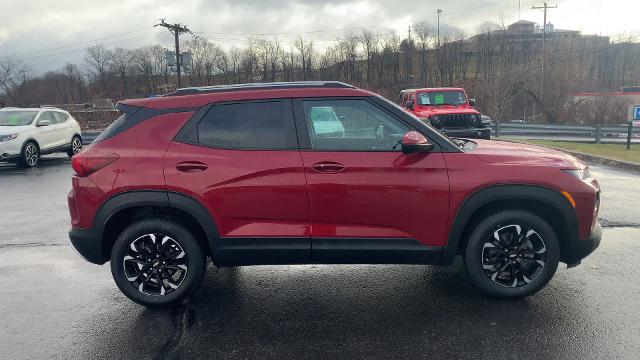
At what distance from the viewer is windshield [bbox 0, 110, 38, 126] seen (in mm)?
13633

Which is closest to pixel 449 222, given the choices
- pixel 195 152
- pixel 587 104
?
pixel 195 152

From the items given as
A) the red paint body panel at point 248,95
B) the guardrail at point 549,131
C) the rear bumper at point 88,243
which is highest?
the red paint body panel at point 248,95

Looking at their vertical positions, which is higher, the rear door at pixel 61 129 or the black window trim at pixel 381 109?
the black window trim at pixel 381 109

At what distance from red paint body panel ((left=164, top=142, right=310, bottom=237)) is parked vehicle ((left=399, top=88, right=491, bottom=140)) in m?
10.3

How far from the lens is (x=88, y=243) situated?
151 inches

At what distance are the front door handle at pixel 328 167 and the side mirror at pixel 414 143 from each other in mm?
517

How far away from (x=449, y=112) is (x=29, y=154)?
12.3 m

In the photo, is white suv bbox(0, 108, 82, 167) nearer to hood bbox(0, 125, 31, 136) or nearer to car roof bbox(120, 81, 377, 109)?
hood bbox(0, 125, 31, 136)

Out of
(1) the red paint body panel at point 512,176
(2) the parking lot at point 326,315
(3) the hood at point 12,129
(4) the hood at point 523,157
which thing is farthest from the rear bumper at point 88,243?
(3) the hood at point 12,129

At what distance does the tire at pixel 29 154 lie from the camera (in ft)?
43.0

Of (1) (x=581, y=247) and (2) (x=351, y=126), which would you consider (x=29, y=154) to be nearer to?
(2) (x=351, y=126)

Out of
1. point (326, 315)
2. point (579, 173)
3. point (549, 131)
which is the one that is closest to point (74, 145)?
point (326, 315)

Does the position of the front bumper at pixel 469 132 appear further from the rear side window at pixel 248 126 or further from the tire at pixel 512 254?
the rear side window at pixel 248 126

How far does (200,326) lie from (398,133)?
2.18 metres
